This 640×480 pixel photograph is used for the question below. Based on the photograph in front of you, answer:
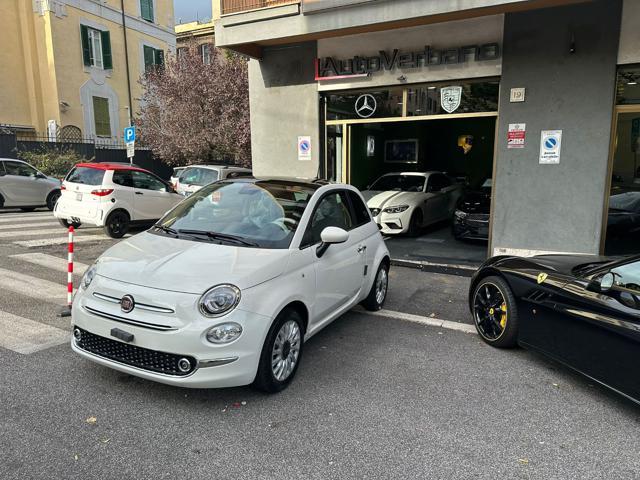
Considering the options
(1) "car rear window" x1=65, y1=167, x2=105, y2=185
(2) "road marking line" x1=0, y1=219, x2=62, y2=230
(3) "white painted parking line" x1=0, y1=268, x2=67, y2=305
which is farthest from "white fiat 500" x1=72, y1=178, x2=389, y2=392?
(2) "road marking line" x1=0, y1=219, x2=62, y2=230

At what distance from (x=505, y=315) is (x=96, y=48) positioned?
25909 mm

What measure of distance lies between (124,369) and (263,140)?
799cm

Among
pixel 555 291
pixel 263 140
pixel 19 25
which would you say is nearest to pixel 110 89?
pixel 19 25

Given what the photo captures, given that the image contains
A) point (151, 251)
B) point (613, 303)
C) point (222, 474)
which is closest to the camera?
point (222, 474)

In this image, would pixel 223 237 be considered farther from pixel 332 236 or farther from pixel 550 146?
pixel 550 146

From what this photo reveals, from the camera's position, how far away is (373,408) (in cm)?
346

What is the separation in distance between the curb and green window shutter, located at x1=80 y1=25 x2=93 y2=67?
21836 millimetres

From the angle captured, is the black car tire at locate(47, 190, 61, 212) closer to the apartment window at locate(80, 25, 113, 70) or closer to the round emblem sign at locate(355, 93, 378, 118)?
the round emblem sign at locate(355, 93, 378, 118)

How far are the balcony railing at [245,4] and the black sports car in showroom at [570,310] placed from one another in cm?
679

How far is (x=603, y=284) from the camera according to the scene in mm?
3471

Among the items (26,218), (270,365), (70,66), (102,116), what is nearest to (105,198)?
(26,218)

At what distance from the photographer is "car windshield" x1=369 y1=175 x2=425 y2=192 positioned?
11500 millimetres

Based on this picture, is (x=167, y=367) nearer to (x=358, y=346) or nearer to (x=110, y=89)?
(x=358, y=346)

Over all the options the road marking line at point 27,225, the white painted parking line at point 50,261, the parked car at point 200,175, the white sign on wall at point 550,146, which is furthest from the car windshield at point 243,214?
the road marking line at point 27,225
